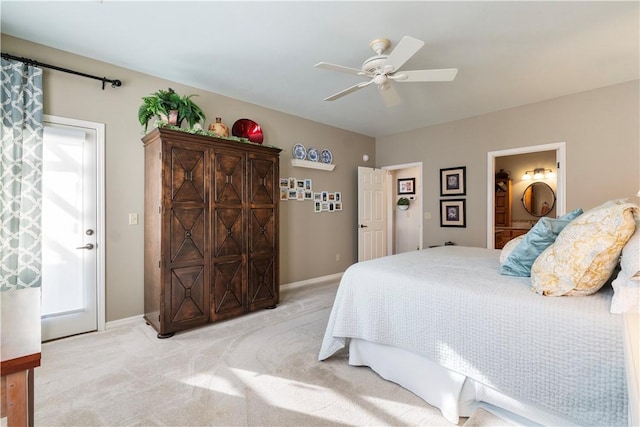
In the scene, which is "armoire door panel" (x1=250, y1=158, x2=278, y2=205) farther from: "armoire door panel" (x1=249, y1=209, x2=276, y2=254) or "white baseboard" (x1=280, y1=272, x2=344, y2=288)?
"white baseboard" (x1=280, y1=272, x2=344, y2=288)

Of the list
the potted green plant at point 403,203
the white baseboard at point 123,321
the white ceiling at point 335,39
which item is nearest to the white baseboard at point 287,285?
the white baseboard at point 123,321

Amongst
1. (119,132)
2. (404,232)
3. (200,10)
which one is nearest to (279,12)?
(200,10)

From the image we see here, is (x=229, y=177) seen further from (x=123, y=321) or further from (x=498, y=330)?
(x=498, y=330)

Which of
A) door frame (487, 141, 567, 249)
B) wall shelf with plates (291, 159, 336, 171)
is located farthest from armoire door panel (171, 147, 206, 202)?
door frame (487, 141, 567, 249)

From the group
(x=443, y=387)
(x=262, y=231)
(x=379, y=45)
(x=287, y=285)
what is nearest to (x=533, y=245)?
(x=443, y=387)

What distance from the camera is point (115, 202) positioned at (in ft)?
9.86

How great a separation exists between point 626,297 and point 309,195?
12.8 feet

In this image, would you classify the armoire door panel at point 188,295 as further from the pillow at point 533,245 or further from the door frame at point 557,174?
the door frame at point 557,174

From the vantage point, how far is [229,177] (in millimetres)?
3168

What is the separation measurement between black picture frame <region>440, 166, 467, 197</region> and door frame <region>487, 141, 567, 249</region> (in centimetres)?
37

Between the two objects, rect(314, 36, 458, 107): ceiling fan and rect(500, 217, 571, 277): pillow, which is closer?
rect(500, 217, 571, 277): pillow

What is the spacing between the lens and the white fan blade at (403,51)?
196cm

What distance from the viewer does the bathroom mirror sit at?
5336 millimetres

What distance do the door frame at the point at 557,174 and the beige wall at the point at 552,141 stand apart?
0.05m
